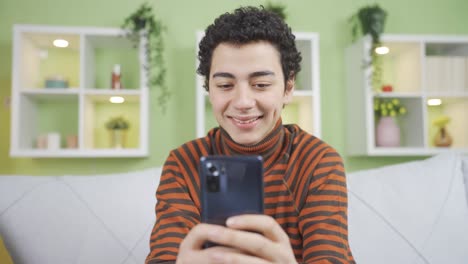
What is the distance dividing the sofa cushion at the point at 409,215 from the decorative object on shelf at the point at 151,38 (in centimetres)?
152

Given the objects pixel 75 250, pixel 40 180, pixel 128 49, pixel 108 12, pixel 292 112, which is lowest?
pixel 75 250

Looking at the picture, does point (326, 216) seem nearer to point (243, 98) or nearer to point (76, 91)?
point (243, 98)

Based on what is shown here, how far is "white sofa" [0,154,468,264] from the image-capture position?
133 centimetres

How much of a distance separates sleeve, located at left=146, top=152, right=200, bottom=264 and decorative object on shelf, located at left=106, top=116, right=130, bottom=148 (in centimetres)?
173

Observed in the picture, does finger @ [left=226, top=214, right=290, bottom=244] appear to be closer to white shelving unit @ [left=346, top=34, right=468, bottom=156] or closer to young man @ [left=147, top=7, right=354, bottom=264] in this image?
young man @ [left=147, top=7, right=354, bottom=264]

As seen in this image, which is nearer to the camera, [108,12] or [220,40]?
[220,40]

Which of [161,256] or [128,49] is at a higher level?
[128,49]

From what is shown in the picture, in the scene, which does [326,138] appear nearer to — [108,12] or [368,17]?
[368,17]

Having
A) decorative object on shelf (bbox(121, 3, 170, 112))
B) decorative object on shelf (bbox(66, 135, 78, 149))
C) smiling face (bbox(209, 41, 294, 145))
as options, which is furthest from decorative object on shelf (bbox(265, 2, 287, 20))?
smiling face (bbox(209, 41, 294, 145))

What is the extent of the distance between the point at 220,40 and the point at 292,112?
6.60 feet

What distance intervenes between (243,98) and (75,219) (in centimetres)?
79

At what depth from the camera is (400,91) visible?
9.53 ft

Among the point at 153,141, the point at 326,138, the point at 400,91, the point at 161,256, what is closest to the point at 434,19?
the point at 400,91

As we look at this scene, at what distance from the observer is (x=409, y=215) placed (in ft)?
4.70
